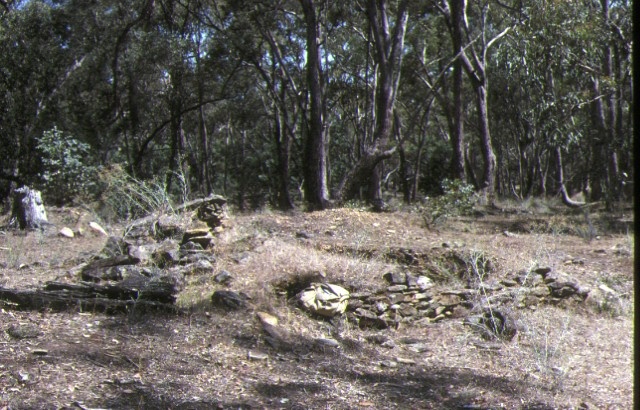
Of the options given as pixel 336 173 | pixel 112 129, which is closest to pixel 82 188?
pixel 112 129

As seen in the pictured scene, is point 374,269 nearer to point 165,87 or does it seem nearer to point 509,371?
point 509,371

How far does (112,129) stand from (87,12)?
394 cm

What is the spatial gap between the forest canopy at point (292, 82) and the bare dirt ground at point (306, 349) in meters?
2.74

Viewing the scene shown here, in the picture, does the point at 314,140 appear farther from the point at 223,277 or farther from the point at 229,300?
the point at 229,300

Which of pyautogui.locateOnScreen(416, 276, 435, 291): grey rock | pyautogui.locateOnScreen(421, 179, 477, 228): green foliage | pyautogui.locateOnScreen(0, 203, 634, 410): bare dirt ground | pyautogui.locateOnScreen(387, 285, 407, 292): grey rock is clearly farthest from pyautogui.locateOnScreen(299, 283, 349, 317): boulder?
pyautogui.locateOnScreen(421, 179, 477, 228): green foliage

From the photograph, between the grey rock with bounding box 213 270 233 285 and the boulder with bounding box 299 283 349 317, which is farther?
the grey rock with bounding box 213 270 233 285

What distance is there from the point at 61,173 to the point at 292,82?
8960mm

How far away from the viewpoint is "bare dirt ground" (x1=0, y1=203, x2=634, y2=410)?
4844 mm

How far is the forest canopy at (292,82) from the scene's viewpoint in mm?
15523

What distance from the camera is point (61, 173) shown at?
1551cm

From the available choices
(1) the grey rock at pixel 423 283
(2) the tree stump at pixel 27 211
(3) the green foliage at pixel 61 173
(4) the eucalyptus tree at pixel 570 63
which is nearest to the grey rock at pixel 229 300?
(1) the grey rock at pixel 423 283

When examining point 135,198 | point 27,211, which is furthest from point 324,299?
point 27,211

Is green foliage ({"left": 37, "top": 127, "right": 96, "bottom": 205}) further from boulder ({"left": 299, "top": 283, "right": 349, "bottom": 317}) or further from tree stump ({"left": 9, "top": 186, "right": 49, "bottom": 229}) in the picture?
boulder ({"left": 299, "top": 283, "right": 349, "bottom": 317})

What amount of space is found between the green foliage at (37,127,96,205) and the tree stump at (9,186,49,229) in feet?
8.52
